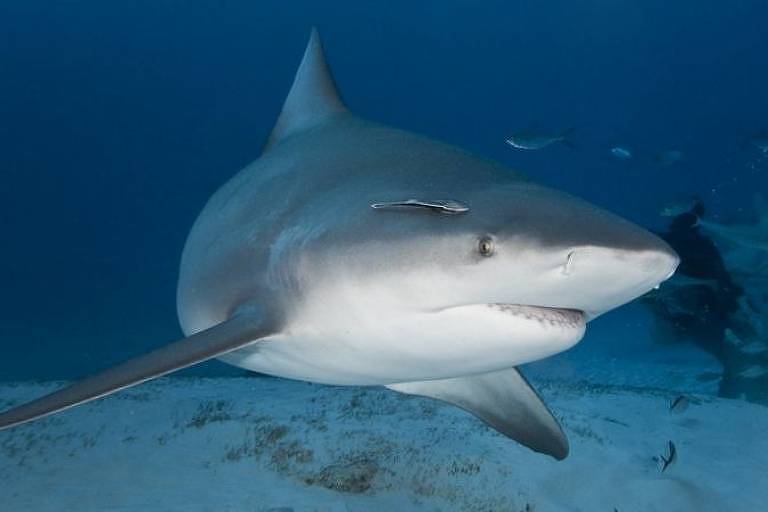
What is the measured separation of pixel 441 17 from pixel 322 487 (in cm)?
7755

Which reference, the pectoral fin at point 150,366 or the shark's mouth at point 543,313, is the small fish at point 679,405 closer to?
the shark's mouth at point 543,313

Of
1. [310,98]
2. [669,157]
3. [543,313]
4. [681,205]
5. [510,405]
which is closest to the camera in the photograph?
[543,313]

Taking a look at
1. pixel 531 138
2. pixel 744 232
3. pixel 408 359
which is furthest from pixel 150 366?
pixel 531 138

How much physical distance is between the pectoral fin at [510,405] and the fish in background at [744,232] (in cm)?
900

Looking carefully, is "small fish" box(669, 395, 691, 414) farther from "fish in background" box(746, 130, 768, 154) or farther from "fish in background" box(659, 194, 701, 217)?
"fish in background" box(746, 130, 768, 154)

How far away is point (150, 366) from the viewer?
7.48 feet

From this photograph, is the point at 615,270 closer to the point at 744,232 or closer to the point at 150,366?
the point at 150,366

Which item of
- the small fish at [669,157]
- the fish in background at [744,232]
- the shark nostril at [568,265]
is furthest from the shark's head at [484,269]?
the small fish at [669,157]

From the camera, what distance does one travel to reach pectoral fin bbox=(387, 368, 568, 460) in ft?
10.6

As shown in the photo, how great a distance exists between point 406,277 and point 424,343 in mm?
339

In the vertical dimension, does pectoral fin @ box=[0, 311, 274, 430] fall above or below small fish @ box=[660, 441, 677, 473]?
above

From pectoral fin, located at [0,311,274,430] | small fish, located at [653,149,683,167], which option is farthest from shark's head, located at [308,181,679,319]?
small fish, located at [653,149,683,167]

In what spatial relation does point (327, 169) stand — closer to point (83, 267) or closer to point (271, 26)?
point (83, 267)

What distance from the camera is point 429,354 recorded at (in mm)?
2273
